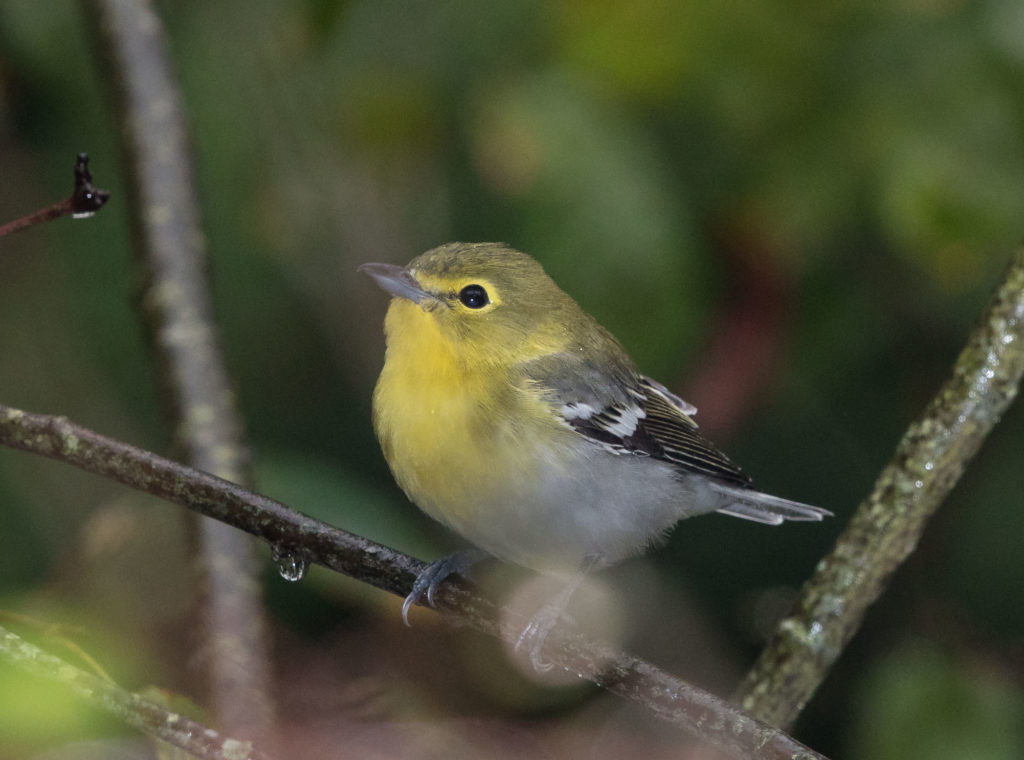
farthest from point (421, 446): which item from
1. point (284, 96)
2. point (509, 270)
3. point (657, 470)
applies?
point (284, 96)

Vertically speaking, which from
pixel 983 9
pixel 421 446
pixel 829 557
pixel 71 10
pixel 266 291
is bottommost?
pixel 266 291

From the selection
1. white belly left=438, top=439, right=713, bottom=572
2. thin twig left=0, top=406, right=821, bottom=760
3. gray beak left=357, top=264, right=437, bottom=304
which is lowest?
white belly left=438, top=439, right=713, bottom=572

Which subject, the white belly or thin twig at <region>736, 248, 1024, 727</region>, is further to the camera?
the white belly

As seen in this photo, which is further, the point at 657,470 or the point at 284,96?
the point at 284,96

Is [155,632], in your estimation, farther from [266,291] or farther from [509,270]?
[266,291]

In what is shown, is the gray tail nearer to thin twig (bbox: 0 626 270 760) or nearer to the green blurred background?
the green blurred background

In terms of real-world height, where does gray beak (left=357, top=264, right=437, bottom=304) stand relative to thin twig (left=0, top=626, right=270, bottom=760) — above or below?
above

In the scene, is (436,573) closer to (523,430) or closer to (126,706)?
(523,430)

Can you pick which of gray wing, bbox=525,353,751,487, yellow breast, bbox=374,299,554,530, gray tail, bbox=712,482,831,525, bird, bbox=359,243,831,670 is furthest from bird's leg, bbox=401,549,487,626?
gray tail, bbox=712,482,831,525
